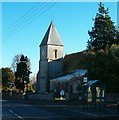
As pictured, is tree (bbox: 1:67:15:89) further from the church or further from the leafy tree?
the leafy tree

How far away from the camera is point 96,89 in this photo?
28.8m

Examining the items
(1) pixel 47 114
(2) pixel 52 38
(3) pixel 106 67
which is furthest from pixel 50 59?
(1) pixel 47 114

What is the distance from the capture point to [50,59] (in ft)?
299

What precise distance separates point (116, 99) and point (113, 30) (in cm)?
1616

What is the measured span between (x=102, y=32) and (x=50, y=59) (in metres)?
34.6

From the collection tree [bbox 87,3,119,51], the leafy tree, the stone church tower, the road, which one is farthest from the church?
the road

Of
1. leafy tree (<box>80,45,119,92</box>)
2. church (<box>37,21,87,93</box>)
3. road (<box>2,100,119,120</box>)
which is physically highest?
church (<box>37,21,87,93</box>)

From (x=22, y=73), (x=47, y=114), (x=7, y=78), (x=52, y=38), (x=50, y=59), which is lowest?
(x=47, y=114)

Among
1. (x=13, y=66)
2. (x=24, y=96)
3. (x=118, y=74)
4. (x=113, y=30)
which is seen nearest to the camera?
(x=118, y=74)

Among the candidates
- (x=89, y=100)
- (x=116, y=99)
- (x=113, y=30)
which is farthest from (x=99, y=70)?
(x=113, y=30)

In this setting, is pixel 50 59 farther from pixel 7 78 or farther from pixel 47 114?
pixel 47 114

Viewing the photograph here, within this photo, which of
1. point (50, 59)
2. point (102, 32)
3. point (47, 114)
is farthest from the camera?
point (50, 59)

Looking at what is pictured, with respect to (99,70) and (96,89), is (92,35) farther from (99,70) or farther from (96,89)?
(96,89)

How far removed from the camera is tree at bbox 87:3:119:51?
2192 inches
